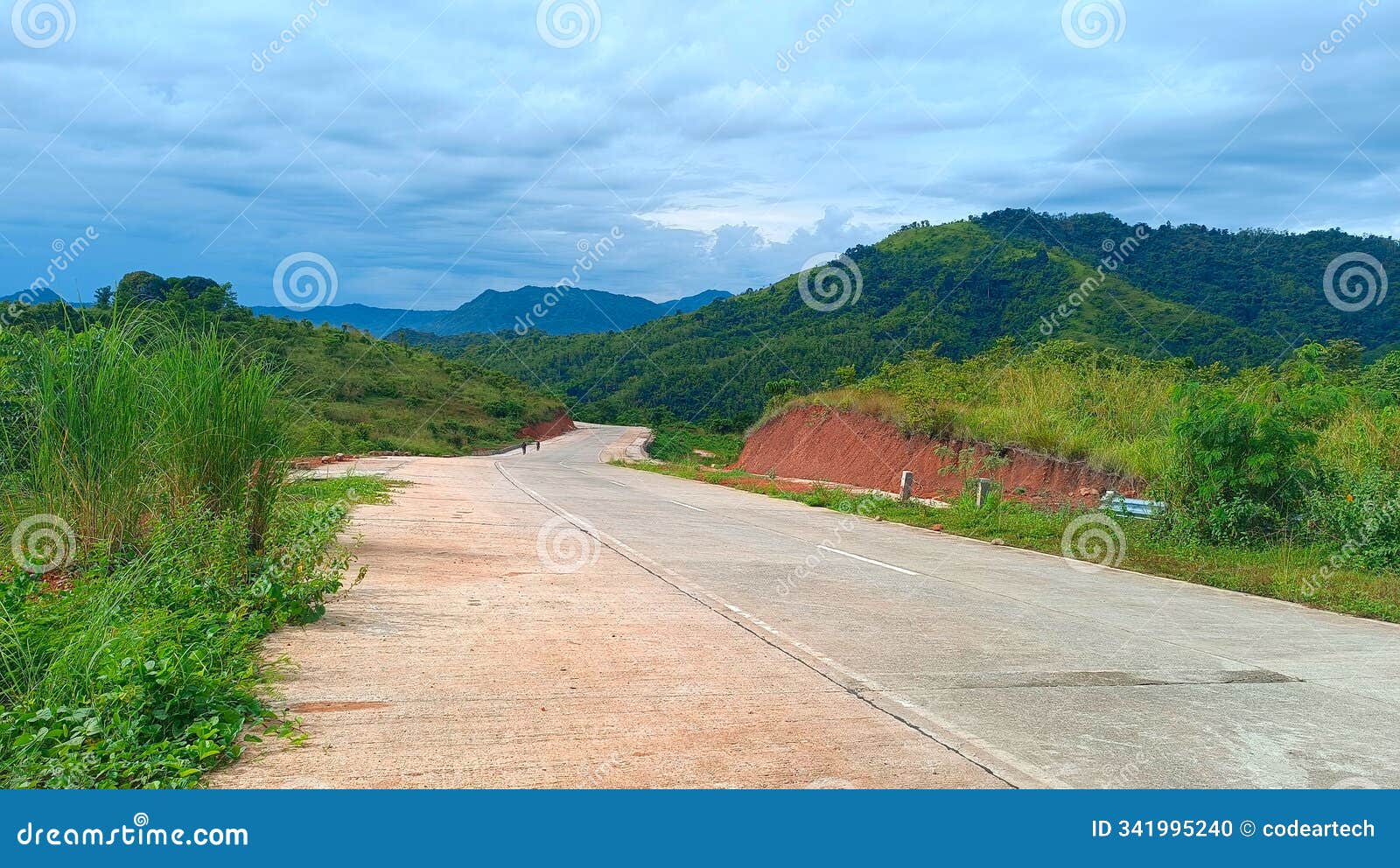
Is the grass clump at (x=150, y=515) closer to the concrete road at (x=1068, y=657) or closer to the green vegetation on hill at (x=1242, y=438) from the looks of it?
the concrete road at (x=1068, y=657)

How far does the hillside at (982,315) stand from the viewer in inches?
2148

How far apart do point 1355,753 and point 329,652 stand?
656cm

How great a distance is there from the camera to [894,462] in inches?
1304

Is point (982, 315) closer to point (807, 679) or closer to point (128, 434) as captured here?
point (807, 679)

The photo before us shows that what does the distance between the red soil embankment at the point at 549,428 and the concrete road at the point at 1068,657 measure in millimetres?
73981

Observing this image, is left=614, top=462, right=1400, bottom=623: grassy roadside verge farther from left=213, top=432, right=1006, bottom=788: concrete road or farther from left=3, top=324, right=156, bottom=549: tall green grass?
left=3, top=324, right=156, bottom=549: tall green grass

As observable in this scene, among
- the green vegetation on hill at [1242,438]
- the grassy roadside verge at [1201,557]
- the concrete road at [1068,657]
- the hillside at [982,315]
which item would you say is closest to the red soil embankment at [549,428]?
the hillside at [982,315]

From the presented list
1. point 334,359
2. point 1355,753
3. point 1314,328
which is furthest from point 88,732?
point 334,359

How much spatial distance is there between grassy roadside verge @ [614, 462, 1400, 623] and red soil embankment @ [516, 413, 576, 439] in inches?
2672

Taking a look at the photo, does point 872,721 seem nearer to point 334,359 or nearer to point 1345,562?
point 1345,562

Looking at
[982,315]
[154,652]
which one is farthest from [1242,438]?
[982,315]

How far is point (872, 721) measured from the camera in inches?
A: 245

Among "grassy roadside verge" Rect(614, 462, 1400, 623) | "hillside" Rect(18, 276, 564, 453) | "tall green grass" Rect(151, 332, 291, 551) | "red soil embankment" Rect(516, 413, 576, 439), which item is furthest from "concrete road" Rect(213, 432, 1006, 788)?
"red soil embankment" Rect(516, 413, 576, 439)

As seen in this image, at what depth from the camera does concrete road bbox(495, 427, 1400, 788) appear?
5.77 metres
